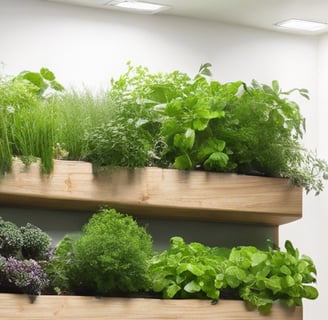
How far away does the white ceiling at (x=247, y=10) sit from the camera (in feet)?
11.2

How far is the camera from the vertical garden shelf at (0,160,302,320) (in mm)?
2852

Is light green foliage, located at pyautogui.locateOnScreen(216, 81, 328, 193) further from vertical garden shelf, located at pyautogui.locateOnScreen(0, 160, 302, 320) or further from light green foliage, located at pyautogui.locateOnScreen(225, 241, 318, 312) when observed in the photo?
light green foliage, located at pyautogui.locateOnScreen(225, 241, 318, 312)

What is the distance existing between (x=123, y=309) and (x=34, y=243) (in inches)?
13.5

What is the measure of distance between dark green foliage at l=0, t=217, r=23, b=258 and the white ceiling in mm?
939

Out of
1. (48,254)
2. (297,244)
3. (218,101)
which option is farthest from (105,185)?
(297,244)

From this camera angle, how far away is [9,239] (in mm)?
2822

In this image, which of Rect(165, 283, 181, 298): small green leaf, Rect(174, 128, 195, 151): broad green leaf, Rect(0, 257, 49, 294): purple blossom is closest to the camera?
Rect(0, 257, 49, 294): purple blossom

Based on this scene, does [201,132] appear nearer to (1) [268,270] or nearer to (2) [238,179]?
(2) [238,179]

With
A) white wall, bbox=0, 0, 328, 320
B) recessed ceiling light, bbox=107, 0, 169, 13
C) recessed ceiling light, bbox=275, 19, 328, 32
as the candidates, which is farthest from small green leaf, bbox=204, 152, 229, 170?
recessed ceiling light, bbox=275, 19, 328, 32

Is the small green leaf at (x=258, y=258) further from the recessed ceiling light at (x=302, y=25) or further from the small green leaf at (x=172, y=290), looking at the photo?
the recessed ceiling light at (x=302, y=25)

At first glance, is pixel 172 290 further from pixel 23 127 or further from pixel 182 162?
pixel 23 127

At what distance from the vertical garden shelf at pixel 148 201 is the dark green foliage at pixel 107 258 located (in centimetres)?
6

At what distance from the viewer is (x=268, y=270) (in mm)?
3170

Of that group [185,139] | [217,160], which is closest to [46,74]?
[185,139]
